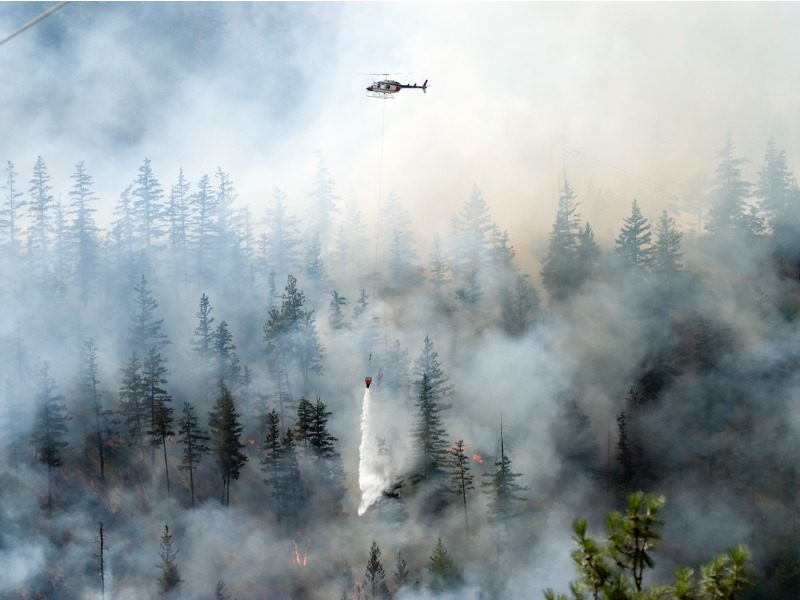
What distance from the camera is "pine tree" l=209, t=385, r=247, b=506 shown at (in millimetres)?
99062

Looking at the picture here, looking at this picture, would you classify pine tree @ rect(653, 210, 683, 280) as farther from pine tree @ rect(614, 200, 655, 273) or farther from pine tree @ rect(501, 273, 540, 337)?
pine tree @ rect(501, 273, 540, 337)

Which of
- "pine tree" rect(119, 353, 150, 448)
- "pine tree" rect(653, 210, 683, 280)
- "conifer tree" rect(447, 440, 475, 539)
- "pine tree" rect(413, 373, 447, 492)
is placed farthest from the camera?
"pine tree" rect(653, 210, 683, 280)

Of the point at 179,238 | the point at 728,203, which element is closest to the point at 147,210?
the point at 179,238

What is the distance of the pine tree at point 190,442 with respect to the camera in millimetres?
100312

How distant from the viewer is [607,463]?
109 meters

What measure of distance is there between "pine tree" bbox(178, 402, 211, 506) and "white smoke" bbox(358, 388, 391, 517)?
1865 centimetres

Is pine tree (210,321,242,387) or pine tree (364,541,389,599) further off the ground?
pine tree (210,321,242,387)

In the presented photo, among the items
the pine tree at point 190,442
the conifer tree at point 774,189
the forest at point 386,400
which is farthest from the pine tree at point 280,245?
the conifer tree at point 774,189

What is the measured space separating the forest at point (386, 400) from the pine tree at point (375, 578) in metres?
0.39

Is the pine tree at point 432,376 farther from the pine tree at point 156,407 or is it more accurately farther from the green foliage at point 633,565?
the green foliage at point 633,565

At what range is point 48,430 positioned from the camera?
9975 centimetres

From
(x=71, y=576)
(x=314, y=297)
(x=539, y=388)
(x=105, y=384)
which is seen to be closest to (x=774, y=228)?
(x=539, y=388)

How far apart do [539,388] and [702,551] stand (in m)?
29.3

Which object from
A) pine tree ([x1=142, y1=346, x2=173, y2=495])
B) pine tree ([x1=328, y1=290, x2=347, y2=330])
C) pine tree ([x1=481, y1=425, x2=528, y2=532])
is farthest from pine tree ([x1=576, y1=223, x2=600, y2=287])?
pine tree ([x1=142, y1=346, x2=173, y2=495])
